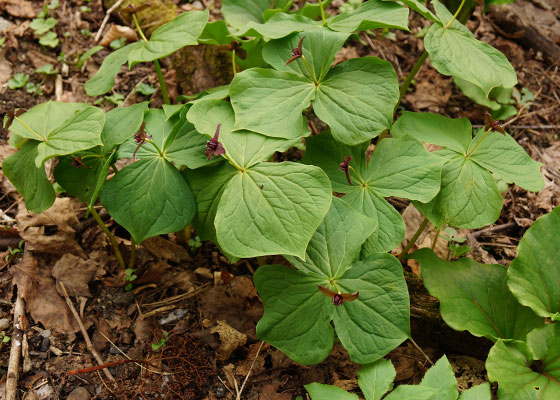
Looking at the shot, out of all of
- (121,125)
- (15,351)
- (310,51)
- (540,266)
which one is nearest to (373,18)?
(310,51)

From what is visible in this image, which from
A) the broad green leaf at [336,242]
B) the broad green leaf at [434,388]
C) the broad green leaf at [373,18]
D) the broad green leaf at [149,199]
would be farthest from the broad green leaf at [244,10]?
the broad green leaf at [434,388]

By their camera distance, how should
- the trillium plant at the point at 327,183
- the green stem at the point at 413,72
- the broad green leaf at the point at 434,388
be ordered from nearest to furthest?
the broad green leaf at the point at 434,388 → the trillium plant at the point at 327,183 → the green stem at the point at 413,72

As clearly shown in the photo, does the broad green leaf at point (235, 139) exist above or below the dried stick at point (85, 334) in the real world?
above

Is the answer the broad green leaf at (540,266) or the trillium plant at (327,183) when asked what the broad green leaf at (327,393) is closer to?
the trillium plant at (327,183)

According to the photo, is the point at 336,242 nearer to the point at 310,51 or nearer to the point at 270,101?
the point at 270,101

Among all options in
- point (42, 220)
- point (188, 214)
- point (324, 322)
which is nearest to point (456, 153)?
point (324, 322)

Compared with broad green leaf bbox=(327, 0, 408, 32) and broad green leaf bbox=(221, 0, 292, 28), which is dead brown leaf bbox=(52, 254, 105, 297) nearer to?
broad green leaf bbox=(221, 0, 292, 28)
